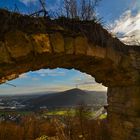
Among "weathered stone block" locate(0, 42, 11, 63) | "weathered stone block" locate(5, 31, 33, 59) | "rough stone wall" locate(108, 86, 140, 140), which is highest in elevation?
"weathered stone block" locate(5, 31, 33, 59)

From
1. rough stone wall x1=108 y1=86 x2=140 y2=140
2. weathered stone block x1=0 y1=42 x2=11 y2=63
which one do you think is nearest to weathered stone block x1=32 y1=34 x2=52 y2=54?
weathered stone block x1=0 y1=42 x2=11 y2=63

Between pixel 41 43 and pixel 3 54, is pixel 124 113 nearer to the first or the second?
pixel 41 43

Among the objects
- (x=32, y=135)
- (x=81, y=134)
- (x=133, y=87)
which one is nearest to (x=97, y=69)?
(x=133, y=87)

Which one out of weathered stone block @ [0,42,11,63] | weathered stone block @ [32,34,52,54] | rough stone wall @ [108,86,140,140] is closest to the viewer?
weathered stone block @ [0,42,11,63]

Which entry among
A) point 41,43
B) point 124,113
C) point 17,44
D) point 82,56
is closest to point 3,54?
point 17,44

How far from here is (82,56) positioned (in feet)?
14.4

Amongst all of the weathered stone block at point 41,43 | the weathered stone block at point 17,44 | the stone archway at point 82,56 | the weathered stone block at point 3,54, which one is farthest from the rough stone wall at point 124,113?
the weathered stone block at point 3,54

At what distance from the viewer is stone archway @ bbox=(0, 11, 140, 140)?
356cm

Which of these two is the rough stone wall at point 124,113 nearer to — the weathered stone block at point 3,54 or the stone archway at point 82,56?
the stone archway at point 82,56

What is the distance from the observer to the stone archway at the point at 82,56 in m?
3.56

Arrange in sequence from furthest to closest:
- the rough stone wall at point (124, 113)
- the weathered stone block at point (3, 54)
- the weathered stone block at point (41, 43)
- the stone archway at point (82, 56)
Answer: the rough stone wall at point (124, 113)
the weathered stone block at point (41, 43)
the stone archway at point (82, 56)
the weathered stone block at point (3, 54)

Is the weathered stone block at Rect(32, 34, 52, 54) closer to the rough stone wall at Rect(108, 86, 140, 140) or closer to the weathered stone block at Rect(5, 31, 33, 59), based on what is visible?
the weathered stone block at Rect(5, 31, 33, 59)

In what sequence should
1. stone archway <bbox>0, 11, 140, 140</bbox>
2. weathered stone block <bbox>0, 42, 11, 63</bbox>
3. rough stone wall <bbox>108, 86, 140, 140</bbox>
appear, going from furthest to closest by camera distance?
rough stone wall <bbox>108, 86, 140, 140</bbox>, stone archway <bbox>0, 11, 140, 140</bbox>, weathered stone block <bbox>0, 42, 11, 63</bbox>

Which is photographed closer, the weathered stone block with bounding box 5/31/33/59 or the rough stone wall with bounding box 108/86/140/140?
the weathered stone block with bounding box 5/31/33/59
